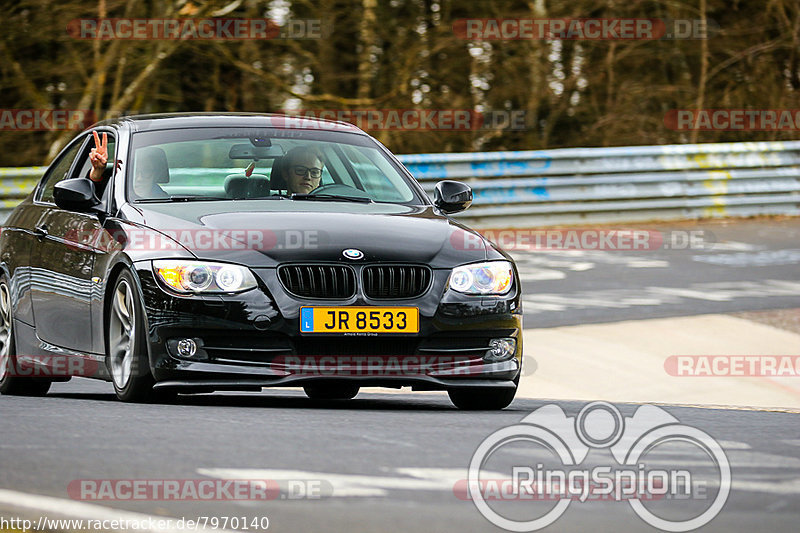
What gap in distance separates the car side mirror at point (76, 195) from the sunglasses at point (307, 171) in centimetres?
109

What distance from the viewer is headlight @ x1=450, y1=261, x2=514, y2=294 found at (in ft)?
25.6

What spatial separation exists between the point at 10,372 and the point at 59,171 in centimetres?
130

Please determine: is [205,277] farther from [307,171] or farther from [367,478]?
[367,478]

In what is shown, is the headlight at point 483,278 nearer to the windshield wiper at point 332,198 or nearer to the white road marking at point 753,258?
the windshield wiper at point 332,198

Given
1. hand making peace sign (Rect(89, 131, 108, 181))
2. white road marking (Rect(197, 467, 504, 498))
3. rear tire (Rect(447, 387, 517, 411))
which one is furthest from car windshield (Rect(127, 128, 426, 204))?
white road marking (Rect(197, 467, 504, 498))

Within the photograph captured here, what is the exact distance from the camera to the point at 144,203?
8.30 metres

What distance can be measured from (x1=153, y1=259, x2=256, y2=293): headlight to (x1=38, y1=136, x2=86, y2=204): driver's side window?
2194 mm

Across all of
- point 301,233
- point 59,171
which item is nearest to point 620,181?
point 59,171

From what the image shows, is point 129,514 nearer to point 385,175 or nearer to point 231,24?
point 385,175

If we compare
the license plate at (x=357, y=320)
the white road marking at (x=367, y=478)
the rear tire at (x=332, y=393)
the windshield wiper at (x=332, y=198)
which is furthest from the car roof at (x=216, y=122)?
the white road marking at (x=367, y=478)

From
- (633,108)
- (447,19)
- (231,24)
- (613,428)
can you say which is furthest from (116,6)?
(613,428)

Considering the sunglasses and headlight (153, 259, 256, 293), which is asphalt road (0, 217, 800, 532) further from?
the sunglasses

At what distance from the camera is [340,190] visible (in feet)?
29.1

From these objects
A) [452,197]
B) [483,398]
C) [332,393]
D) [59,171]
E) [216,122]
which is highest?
[216,122]
